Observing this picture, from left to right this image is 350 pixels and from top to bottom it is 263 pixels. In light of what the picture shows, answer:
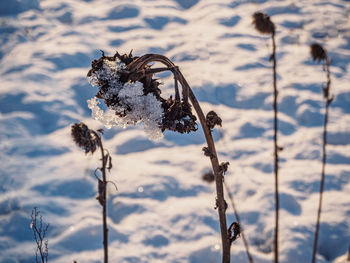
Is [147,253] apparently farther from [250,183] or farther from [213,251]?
[250,183]

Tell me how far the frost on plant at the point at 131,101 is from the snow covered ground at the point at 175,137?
3.72 metres

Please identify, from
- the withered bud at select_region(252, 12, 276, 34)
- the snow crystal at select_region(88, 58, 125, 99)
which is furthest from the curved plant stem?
the withered bud at select_region(252, 12, 276, 34)

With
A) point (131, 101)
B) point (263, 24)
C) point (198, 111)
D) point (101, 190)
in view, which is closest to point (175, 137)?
point (263, 24)

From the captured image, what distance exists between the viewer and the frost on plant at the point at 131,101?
49.6 inches

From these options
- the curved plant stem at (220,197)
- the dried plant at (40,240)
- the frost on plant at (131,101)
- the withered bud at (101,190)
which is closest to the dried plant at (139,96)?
the frost on plant at (131,101)

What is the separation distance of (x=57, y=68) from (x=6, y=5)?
339 cm

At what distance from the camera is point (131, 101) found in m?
1.29

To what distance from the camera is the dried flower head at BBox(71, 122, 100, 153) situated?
263cm

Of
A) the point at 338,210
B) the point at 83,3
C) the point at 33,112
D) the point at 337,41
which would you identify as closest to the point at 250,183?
the point at 338,210

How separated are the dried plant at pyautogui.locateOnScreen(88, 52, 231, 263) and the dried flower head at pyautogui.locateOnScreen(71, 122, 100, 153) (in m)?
1.26

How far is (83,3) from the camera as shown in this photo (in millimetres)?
9594

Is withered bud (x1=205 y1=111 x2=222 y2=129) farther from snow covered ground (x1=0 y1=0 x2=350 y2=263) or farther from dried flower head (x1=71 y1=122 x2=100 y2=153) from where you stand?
snow covered ground (x1=0 y1=0 x2=350 y2=263)

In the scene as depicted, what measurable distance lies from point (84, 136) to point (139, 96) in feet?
4.90

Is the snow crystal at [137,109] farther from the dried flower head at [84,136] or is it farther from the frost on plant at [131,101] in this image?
the dried flower head at [84,136]
